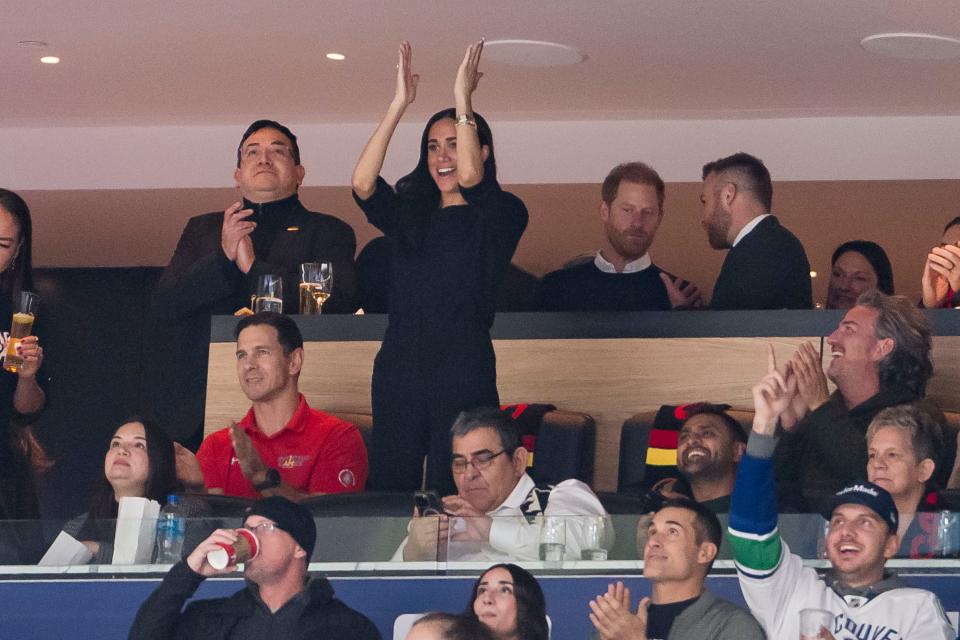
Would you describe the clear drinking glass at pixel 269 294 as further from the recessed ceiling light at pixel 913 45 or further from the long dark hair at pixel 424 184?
the recessed ceiling light at pixel 913 45

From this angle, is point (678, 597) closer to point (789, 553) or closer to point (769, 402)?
point (789, 553)

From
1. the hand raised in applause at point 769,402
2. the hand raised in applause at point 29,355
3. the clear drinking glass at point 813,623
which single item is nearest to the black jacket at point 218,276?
the hand raised in applause at point 29,355

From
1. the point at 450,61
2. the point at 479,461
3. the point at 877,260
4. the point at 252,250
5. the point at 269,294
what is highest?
the point at 450,61

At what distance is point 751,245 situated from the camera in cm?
502

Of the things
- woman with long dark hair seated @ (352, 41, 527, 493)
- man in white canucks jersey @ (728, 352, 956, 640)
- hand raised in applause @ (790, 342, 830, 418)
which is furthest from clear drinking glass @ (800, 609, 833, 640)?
woman with long dark hair seated @ (352, 41, 527, 493)

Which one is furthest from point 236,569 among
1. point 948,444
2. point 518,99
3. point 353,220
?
point 353,220

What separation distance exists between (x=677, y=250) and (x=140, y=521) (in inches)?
218

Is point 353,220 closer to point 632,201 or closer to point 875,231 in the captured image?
point 875,231

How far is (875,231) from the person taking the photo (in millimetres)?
8445

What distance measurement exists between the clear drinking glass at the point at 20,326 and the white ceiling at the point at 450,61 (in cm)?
160

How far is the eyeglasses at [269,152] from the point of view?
16.8ft

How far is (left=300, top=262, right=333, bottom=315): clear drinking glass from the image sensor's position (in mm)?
5113

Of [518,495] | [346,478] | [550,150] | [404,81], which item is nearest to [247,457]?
[346,478]

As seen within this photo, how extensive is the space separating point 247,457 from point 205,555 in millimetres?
944
